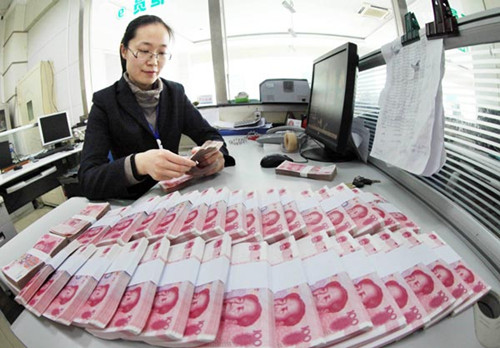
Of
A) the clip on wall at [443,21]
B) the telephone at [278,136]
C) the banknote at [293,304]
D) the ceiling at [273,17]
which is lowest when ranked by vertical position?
the banknote at [293,304]

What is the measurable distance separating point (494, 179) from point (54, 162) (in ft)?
13.1

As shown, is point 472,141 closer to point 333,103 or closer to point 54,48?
point 333,103

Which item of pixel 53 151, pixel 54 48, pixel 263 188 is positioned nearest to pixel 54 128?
pixel 53 151

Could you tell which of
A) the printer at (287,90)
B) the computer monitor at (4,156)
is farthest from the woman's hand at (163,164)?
the computer monitor at (4,156)

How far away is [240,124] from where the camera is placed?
202cm

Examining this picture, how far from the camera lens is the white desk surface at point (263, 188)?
328 mm

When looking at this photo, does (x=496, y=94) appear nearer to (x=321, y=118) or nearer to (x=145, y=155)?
(x=321, y=118)

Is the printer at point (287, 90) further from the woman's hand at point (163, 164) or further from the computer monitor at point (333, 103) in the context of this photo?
the woman's hand at point (163, 164)

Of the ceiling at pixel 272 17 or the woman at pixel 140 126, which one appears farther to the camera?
the ceiling at pixel 272 17

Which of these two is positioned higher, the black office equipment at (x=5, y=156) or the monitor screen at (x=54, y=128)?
the monitor screen at (x=54, y=128)

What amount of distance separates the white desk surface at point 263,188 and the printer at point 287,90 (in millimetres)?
966

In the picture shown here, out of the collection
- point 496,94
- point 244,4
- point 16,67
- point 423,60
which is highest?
point 244,4

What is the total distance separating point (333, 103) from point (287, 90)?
3.85ft

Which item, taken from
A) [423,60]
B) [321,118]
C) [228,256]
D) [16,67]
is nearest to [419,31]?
[423,60]
